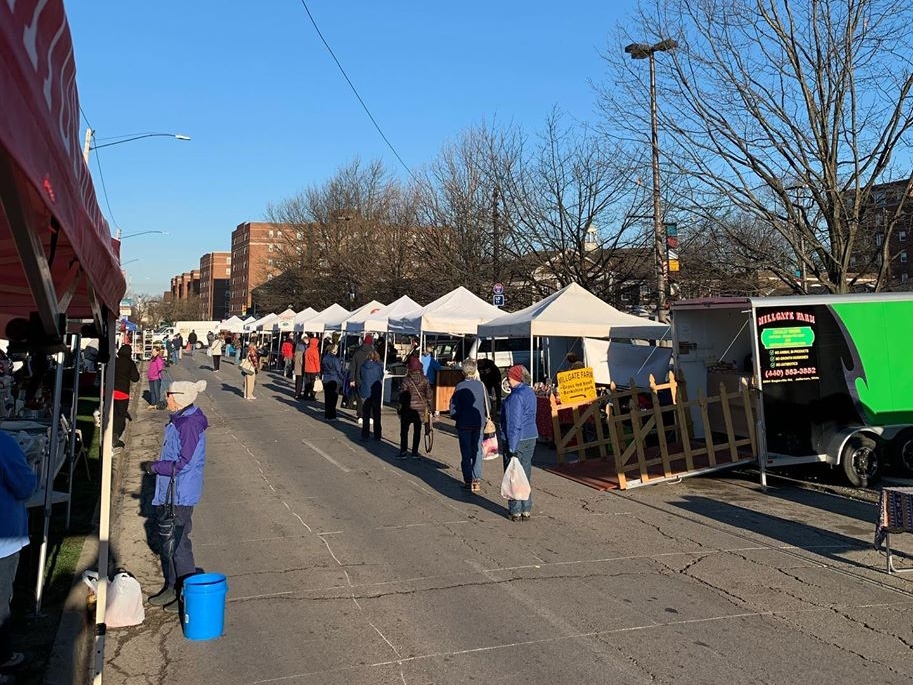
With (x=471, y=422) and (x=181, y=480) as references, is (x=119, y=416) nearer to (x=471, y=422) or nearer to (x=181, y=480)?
(x=471, y=422)

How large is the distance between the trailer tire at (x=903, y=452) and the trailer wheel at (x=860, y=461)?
33 centimetres

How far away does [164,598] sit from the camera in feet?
19.6

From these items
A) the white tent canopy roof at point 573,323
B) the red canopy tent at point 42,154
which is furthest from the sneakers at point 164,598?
the white tent canopy roof at point 573,323

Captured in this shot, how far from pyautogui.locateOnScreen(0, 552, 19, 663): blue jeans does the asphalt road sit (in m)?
0.62

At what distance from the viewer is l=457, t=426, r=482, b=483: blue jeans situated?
1031 cm

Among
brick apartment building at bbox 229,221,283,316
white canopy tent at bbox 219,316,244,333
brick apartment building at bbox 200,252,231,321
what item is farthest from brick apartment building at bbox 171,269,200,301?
white canopy tent at bbox 219,316,244,333

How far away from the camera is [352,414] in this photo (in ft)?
66.5

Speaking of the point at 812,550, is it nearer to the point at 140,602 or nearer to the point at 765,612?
the point at 765,612

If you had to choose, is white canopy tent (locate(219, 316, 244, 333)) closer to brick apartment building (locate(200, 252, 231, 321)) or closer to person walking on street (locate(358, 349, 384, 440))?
person walking on street (locate(358, 349, 384, 440))

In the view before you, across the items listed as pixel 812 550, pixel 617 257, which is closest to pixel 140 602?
pixel 812 550

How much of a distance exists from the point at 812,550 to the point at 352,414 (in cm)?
1395

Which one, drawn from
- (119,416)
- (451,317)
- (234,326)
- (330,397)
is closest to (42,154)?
(119,416)

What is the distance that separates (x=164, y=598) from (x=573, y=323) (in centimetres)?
1173

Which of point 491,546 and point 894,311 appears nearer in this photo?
point 491,546
